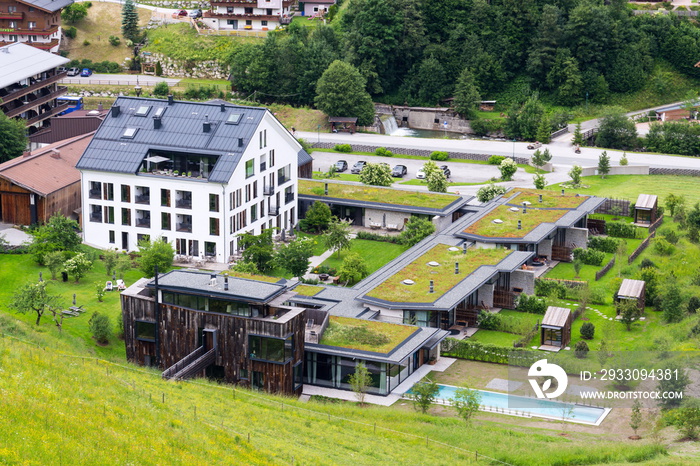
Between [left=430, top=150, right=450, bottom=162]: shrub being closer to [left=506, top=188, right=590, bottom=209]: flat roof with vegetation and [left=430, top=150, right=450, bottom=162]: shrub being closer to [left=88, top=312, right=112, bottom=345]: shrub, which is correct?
[left=506, top=188, right=590, bottom=209]: flat roof with vegetation

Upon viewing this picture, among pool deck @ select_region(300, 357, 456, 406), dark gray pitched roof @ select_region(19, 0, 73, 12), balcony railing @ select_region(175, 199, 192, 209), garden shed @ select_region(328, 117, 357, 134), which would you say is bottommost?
pool deck @ select_region(300, 357, 456, 406)

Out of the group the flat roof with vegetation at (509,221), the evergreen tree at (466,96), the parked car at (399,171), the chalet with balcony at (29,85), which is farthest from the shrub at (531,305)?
the evergreen tree at (466,96)

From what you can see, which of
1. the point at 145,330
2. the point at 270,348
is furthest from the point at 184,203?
the point at 270,348

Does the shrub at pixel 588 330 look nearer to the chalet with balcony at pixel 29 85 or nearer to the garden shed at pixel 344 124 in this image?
the garden shed at pixel 344 124

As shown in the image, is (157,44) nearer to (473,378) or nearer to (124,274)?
(124,274)

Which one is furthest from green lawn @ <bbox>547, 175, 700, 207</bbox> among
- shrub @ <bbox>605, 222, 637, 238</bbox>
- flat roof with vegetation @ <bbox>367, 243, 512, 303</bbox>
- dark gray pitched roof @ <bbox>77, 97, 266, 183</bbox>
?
dark gray pitched roof @ <bbox>77, 97, 266, 183</bbox>

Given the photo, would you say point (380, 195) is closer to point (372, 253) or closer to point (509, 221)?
point (372, 253)
